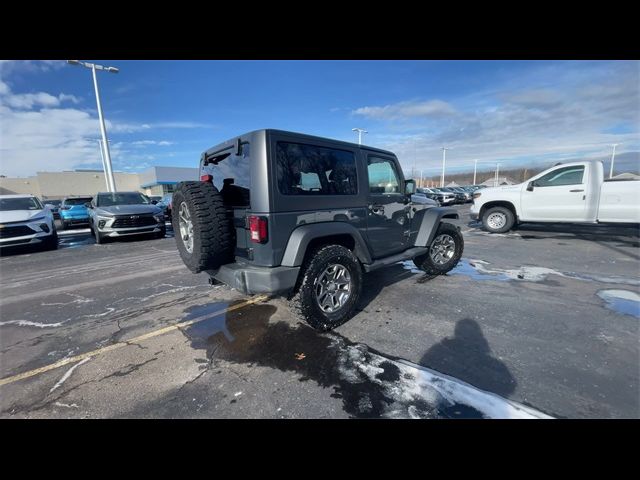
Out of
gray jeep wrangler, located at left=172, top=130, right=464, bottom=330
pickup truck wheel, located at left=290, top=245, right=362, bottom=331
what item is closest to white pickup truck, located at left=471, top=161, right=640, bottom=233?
gray jeep wrangler, located at left=172, top=130, right=464, bottom=330

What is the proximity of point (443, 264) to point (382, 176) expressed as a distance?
2171mm

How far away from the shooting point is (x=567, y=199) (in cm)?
773

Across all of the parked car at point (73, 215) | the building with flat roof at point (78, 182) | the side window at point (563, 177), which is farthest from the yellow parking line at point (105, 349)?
the building with flat roof at point (78, 182)

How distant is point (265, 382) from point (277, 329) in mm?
927

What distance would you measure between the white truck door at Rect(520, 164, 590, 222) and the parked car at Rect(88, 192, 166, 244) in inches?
484

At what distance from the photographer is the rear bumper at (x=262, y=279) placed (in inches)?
106

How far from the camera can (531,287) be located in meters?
4.29

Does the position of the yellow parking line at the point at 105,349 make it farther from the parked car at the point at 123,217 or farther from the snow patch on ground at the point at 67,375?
the parked car at the point at 123,217

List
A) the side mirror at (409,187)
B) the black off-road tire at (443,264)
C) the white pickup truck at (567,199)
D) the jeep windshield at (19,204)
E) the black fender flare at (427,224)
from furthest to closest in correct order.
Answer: the jeep windshield at (19,204) < the white pickup truck at (567,199) < the black off-road tire at (443,264) < the black fender flare at (427,224) < the side mirror at (409,187)

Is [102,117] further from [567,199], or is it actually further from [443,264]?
[567,199]

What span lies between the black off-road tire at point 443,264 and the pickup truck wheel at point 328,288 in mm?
2011

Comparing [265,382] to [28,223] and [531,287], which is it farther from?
[28,223]

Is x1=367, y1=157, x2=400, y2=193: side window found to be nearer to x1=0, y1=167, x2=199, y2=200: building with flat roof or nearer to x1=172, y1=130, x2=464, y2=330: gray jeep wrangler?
x1=172, y1=130, x2=464, y2=330: gray jeep wrangler
